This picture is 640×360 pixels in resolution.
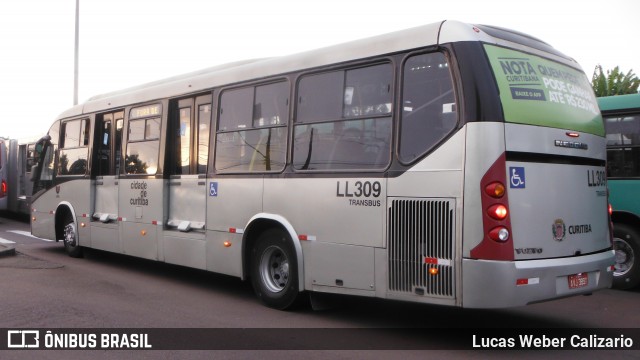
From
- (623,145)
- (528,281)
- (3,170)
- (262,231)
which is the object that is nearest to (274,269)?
(262,231)

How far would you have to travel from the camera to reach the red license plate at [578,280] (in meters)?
6.25

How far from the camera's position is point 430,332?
6.93 metres

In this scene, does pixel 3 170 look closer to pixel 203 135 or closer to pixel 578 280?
pixel 203 135

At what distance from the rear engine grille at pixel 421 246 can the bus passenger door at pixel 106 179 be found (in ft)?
21.5

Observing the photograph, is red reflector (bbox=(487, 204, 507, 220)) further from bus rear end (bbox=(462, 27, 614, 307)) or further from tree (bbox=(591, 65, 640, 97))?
tree (bbox=(591, 65, 640, 97))

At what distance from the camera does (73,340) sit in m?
6.36

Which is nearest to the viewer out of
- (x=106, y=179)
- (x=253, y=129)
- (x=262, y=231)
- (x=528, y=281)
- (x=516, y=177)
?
(x=528, y=281)

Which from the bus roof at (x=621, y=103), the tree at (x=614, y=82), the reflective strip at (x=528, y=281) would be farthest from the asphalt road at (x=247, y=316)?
the tree at (x=614, y=82)

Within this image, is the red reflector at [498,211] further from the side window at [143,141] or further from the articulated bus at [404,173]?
the side window at [143,141]

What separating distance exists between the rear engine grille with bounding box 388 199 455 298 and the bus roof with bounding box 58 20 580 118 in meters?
1.66

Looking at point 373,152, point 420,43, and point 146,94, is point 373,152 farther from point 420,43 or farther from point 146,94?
point 146,94

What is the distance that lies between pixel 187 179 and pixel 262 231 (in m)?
1.99

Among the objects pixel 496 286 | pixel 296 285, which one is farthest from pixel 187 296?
pixel 496 286

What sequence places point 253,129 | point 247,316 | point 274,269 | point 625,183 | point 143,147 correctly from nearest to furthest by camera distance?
point 247,316, point 274,269, point 253,129, point 625,183, point 143,147
